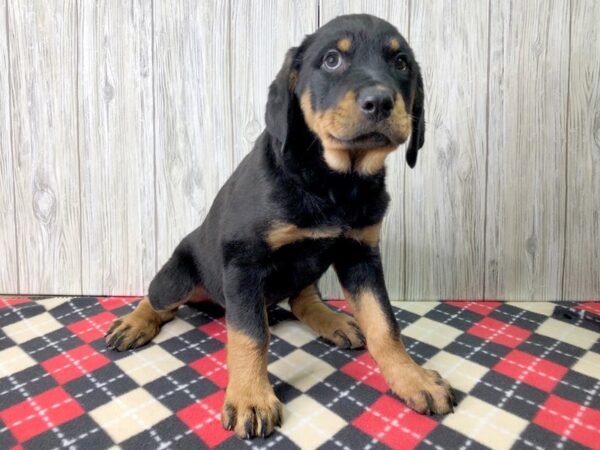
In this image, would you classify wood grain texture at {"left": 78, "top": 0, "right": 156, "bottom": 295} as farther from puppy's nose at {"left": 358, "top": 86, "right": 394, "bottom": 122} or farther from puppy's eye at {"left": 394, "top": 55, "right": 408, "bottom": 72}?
puppy's nose at {"left": 358, "top": 86, "right": 394, "bottom": 122}

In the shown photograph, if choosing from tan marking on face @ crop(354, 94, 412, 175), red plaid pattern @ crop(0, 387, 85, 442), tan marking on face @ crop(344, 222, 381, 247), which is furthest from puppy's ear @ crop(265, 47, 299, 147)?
red plaid pattern @ crop(0, 387, 85, 442)

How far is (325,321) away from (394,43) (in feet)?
4.03

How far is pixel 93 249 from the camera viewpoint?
2705mm

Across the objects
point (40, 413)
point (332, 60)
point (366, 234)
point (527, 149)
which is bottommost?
point (40, 413)

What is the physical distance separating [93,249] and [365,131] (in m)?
1.89

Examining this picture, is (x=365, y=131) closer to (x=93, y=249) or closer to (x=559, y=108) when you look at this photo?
(x=559, y=108)

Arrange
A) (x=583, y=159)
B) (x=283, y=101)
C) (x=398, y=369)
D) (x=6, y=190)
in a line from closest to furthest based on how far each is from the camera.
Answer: (x=283, y=101) < (x=398, y=369) < (x=583, y=159) < (x=6, y=190)

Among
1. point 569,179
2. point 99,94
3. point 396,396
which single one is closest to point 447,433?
point 396,396

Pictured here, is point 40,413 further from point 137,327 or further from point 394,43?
point 394,43

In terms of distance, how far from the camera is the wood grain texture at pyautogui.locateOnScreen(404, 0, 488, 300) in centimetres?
246

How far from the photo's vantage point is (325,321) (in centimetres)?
223

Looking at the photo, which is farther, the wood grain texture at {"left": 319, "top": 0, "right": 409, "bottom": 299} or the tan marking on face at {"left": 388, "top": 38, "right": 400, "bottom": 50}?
the wood grain texture at {"left": 319, "top": 0, "right": 409, "bottom": 299}

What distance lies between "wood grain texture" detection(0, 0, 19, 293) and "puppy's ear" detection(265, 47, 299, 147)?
1.71 meters

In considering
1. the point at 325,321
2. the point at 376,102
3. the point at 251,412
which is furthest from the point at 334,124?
the point at 325,321
